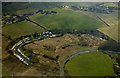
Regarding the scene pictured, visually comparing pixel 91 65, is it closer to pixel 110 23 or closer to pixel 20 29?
pixel 110 23

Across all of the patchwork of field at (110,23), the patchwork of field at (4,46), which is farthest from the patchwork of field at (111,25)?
the patchwork of field at (4,46)

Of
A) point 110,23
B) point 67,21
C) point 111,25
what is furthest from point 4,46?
point 110,23

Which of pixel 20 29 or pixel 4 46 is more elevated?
pixel 20 29

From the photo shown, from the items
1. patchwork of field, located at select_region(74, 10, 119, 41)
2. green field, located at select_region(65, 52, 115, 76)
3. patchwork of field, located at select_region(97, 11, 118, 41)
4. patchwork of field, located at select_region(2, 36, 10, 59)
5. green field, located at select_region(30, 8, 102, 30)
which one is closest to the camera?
green field, located at select_region(65, 52, 115, 76)

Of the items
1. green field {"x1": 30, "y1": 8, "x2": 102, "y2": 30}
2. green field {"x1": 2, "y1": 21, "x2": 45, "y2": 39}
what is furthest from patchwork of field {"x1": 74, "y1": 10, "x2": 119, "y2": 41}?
green field {"x1": 2, "y1": 21, "x2": 45, "y2": 39}

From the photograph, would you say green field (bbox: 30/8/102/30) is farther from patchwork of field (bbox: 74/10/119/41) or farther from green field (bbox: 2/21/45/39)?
green field (bbox: 2/21/45/39)

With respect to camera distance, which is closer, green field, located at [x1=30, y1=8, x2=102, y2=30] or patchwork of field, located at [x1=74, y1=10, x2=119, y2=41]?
patchwork of field, located at [x1=74, y1=10, x2=119, y2=41]

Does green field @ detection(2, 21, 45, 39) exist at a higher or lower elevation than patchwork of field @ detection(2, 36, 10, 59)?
higher
